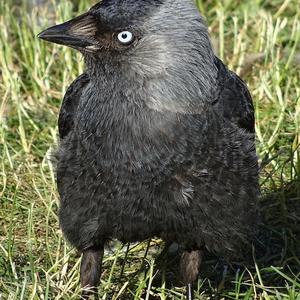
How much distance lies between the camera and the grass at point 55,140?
4.72 m

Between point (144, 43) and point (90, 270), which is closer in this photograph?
point (144, 43)

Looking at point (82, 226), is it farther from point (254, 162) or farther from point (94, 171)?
point (254, 162)

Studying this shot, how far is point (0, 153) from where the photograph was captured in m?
5.78

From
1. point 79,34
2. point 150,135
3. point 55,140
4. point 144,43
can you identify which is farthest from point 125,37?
point 55,140

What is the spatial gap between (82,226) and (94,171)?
0.30 meters

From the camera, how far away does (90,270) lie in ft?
15.1

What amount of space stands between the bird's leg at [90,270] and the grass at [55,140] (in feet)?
0.20

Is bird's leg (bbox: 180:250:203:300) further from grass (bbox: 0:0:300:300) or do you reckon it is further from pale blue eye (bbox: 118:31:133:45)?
pale blue eye (bbox: 118:31:133:45)

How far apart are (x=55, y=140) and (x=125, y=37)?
1792mm

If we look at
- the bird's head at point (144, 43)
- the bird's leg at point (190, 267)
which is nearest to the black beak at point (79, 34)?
the bird's head at point (144, 43)

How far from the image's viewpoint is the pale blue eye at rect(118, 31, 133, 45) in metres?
4.14

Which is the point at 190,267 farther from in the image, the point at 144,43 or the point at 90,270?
the point at 144,43

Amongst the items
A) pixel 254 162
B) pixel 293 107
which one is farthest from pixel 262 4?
pixel 254 162

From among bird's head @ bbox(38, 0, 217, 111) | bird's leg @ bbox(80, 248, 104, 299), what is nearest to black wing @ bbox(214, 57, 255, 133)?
bird's head @ bbox(38, 0, 217, 111)
